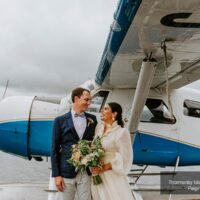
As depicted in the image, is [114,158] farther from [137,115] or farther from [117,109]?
[137,115]

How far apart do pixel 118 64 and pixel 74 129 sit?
→ 74.2 inches

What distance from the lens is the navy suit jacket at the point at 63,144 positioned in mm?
3072

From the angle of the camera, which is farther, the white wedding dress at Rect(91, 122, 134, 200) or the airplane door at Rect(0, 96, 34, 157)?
the airplane door at Rect(0, 96, 34, 157)

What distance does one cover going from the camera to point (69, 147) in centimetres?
309

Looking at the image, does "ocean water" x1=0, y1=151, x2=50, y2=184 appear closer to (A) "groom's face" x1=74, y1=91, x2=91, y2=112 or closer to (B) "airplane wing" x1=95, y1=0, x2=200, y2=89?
(B) "airplane wing" x1=95, y1=0, x2=200, y2=89

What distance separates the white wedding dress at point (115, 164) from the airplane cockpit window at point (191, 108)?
3.16 m

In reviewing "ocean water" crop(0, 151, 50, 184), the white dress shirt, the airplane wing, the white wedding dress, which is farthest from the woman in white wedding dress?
"ocean water" crop(0, 151, 50, 184)

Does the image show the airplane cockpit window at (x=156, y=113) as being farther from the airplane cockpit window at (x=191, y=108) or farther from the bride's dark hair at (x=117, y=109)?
the bride's dark hair at (x=117, y=109)

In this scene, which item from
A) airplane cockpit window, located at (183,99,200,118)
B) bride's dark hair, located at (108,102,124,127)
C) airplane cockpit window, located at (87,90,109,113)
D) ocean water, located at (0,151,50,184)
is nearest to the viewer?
bride's dark hair, located at (108,102,124,127)

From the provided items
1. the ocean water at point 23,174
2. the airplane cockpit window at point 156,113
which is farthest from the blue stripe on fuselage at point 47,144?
the ocean water at point 23,174

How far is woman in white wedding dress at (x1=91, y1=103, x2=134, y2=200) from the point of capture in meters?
3.09

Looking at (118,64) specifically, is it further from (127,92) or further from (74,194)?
(74,194)

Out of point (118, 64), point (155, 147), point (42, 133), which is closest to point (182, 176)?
point (155, 147)

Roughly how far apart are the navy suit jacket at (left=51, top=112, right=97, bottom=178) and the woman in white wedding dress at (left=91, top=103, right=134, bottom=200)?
150 millimetres
